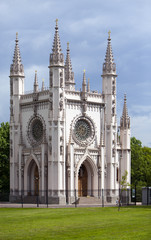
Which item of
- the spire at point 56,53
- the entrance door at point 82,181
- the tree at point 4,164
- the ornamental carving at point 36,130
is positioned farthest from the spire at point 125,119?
the tree at point 4,164

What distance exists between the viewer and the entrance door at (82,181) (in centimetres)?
7992

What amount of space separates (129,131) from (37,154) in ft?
50.4

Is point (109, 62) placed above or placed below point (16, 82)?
above

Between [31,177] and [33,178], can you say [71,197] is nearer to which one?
[33,178]

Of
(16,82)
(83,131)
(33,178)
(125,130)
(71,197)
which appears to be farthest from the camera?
(125,130)

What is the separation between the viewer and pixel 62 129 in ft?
248

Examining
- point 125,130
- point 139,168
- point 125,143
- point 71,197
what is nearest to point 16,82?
point 125,130

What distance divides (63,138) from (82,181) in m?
8.44

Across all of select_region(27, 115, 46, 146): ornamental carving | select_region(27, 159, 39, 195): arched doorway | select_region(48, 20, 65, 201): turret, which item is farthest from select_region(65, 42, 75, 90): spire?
select_region(27, 159, 39, 195): arched doorway

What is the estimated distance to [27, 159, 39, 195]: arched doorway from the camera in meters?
80.6

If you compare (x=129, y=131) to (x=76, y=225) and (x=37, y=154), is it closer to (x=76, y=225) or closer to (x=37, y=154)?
(x=37, y=154)

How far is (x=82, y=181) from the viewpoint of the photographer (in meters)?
80.9

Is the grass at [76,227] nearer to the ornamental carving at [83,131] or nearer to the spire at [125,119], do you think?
the ornamental carving at [83,131]

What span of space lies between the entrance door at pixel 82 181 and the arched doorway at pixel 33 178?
19.1 feet
